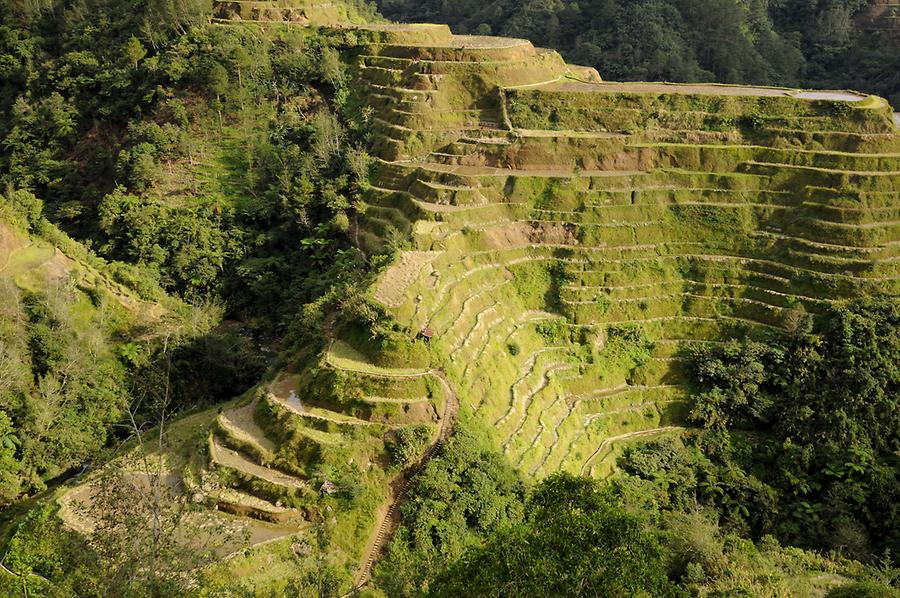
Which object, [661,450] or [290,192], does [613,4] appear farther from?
[661,450]

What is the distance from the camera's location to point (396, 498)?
2131 centimetres

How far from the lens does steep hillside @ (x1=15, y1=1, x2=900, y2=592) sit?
2162 centimetres

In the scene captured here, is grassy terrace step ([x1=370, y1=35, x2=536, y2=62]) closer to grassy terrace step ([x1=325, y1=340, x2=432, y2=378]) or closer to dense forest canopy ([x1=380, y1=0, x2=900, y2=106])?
grassy terrace step ([x1=325, y1=340, x2=432, y2=378])

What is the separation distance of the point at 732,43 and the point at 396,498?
169 ft

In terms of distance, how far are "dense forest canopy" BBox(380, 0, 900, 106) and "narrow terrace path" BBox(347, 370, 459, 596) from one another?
142 ft

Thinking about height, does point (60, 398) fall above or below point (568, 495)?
below

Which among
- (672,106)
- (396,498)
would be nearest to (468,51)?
(672,106)

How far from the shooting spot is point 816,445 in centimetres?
2580

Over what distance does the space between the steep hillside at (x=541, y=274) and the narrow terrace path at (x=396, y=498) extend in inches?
2.6

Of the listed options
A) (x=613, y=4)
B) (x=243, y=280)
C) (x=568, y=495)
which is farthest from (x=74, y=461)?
(x=613, y=4)

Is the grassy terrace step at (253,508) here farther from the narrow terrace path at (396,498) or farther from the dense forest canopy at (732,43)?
the dense forest canopy at (732,43)

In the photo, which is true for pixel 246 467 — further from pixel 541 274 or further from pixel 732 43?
pixel 732 43

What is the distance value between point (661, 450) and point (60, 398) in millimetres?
22430

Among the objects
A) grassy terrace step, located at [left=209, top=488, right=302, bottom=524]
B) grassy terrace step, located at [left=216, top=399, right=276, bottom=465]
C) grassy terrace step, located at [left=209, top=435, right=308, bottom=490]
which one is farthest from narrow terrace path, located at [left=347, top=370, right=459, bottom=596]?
grassy terrace step, located at [left=216, top=399, right=276, bottom=465]
